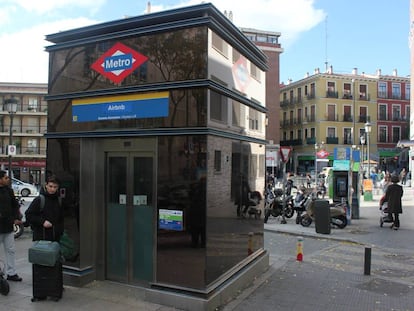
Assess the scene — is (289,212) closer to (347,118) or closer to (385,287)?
(385,287)

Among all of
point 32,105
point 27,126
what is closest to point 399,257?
point 32,105

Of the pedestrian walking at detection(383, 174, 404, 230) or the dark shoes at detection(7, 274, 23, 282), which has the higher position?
the pedestrian walking at detection(383, 174, 404, 230)

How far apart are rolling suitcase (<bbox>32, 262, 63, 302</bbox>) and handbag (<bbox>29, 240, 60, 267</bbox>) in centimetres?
11

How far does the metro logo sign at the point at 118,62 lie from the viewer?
5672 millimetres

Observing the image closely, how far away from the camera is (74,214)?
6.14 metres

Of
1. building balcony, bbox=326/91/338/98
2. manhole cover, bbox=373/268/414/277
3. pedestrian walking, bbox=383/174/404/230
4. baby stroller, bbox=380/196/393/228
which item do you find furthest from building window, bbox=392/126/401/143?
manhole cover, bbox=373/268/414/277

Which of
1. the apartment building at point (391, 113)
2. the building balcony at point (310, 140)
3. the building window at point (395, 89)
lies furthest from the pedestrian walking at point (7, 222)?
the building window at point (395, 89)

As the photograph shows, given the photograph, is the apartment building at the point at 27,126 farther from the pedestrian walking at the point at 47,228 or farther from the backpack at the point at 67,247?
the pedestrian walking at the point at 47,228

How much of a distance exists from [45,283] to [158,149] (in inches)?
88.1

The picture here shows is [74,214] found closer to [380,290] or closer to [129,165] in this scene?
[129,165]

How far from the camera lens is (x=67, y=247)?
6.04 meters

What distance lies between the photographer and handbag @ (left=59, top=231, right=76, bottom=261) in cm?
601

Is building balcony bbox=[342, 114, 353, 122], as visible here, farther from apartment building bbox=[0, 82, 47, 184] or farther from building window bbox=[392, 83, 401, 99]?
apartment building bbox=[0, 82, 47, 184]

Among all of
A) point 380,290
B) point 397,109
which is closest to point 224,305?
point 380,290
